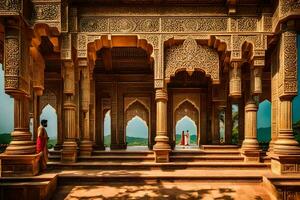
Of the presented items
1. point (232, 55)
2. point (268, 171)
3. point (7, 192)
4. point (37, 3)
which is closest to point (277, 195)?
point (268, 171)

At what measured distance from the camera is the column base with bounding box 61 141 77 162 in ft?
25.1

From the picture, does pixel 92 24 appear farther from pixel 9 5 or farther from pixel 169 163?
pixel 169 163

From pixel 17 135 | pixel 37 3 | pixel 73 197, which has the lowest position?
pixel 73 197

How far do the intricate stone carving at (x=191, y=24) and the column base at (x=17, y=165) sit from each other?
4.89m

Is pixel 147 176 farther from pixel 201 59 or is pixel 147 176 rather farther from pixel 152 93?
pixel 152 93

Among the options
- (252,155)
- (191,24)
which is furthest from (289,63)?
(191,24)

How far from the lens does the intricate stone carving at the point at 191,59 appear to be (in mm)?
7809

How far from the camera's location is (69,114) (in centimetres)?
793

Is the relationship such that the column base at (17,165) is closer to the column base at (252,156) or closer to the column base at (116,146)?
the column base at (252,156)

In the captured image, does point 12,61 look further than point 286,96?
No

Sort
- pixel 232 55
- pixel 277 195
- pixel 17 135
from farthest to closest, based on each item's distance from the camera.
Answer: pixel 232 55 < pixel 17 135 < pixel 277 195

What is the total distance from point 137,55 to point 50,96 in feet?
16.8

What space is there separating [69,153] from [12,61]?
291 cm

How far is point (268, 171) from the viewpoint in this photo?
713 cm
